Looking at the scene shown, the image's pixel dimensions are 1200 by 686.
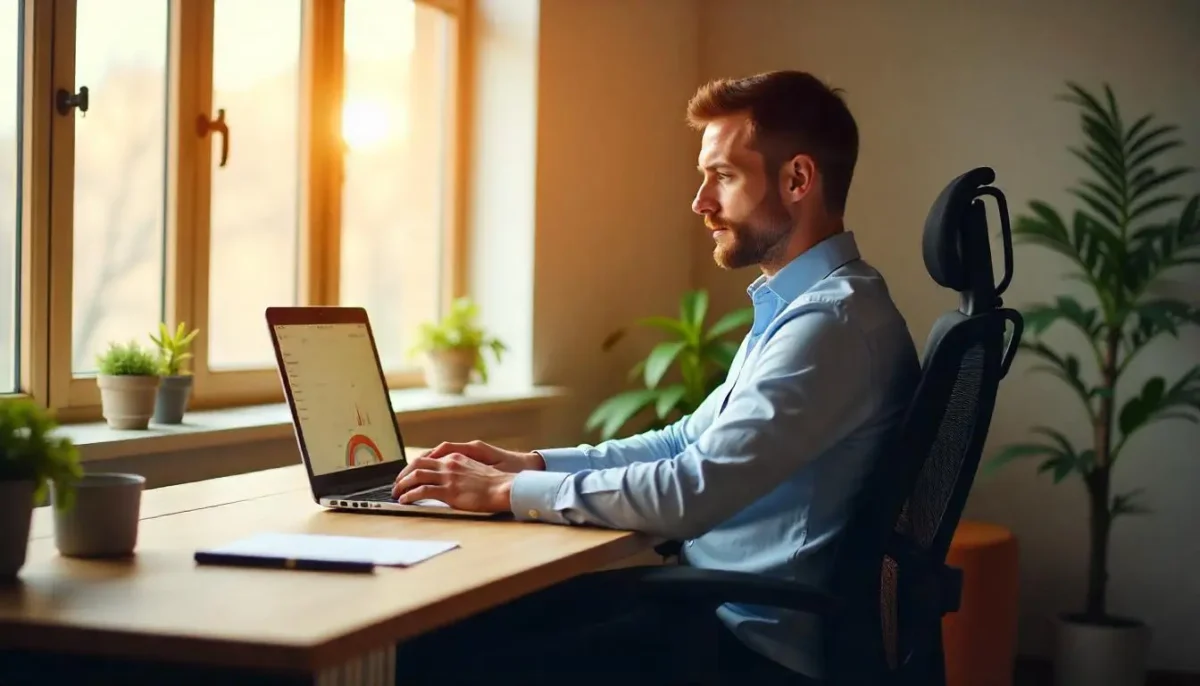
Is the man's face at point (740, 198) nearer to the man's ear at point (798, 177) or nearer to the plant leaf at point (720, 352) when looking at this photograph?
the man's ear at point (798, 177)

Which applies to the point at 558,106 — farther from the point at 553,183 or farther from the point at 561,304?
the point at 561,304

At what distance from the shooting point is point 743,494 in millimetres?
1692

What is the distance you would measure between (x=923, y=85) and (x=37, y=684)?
3.46 m

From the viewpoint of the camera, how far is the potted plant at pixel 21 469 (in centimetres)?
134

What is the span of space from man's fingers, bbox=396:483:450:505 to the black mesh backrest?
21.5 inches

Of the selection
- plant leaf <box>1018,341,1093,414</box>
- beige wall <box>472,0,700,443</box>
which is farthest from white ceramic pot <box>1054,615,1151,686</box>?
beige wall <box>472,0,700,443</box>

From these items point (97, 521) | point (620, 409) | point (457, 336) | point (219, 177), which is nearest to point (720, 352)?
point (620, 409)

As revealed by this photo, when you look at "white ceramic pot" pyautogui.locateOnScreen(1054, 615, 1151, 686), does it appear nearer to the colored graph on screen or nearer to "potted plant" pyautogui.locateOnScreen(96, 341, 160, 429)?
the colored graph on screen

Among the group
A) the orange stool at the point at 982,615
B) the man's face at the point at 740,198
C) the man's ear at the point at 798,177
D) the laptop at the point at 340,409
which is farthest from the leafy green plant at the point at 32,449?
the orange stool at the point at 982,615

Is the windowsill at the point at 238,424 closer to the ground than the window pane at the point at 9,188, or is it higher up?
closer to the ground

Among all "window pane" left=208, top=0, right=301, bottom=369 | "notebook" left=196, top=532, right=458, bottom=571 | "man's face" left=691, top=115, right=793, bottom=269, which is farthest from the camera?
"window pane" left=208, top=0, right=301, bottom=369

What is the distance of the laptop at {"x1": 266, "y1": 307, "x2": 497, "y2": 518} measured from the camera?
192cm

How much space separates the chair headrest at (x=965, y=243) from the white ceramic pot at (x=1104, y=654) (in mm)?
2387

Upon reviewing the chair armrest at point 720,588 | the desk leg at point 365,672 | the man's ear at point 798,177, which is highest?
the man's ear at point 798,177
